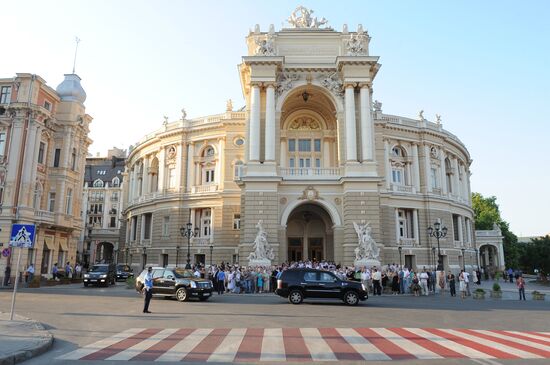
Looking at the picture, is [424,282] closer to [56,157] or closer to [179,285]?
[179,285]

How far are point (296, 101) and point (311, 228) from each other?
12.3 m

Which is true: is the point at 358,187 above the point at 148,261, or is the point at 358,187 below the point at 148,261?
above

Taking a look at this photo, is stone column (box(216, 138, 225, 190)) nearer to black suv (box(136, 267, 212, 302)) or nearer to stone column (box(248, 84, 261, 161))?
stone column (box(248, 84, 261, 161))

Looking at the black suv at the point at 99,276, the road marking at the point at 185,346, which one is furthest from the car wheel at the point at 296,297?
the black suv at the point at 99,276

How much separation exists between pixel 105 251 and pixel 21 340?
80.0m

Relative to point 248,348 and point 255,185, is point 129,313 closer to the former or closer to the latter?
point 248,348

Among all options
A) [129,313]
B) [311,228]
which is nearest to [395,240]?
[311,228]

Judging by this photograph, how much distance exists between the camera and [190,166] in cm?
4675

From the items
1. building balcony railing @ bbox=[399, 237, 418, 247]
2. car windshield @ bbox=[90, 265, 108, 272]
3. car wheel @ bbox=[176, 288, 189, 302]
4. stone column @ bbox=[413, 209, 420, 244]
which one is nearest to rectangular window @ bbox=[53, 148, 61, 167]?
car windshield @ bbox=[90, 265, 108, 272]

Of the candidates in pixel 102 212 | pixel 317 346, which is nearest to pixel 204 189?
pixel 317 346

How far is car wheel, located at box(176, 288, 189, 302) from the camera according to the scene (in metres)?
20.7

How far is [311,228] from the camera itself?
3981cm

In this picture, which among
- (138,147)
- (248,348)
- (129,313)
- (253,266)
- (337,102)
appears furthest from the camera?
(138,147)

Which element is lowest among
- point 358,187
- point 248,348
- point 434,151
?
point 248,348
